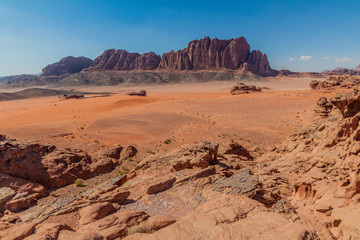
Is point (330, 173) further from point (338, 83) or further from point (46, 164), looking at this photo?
point (338, 83)

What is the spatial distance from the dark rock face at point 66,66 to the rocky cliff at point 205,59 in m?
27.6

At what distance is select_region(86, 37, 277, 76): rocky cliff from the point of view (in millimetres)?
122062

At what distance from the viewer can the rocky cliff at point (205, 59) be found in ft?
400

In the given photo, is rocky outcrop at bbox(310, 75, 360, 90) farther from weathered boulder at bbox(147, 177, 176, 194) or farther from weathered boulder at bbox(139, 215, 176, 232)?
weathered boulder at bbox(139, 215, 176, 232)

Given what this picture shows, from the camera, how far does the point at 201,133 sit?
825 inches

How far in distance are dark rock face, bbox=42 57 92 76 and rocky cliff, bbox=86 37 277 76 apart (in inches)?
1087

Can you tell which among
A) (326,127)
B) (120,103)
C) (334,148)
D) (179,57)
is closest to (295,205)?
(334,148)

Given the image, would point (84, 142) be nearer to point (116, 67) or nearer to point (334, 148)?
point (334, 148)

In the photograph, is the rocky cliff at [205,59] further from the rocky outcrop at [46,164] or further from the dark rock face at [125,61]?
the rocky outcrop at [46,164]

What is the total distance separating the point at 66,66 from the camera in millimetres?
161000

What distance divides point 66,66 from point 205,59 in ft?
345

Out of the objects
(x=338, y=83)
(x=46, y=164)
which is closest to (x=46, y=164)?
(x=46, y=164)

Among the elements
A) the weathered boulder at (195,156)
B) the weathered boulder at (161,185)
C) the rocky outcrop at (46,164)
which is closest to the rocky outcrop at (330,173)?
the weathered boulder at (195,156)

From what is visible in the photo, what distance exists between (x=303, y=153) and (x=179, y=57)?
125 meters
